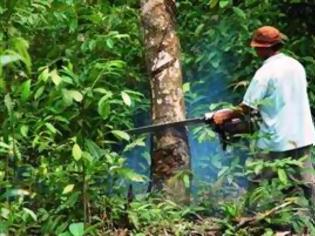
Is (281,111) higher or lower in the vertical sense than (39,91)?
lower

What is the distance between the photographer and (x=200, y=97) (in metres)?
6.56

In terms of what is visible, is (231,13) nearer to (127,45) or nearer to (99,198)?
(127,45)

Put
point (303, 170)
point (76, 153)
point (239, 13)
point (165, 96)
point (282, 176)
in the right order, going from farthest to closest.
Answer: point (239, 13) < point (165, 96) < point (303, 170) < point (282, 176) < point (76, 153)

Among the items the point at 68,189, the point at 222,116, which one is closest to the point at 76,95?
the point at 68,189

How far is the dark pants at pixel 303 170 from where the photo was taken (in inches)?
197

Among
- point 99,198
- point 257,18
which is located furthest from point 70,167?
point 257,18

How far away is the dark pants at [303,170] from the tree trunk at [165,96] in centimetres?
58

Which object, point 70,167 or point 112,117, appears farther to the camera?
point 112,117

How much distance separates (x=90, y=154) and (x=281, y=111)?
151cm

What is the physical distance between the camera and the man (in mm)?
5062

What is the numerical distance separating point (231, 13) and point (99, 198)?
3.03m

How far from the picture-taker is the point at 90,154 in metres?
4.25

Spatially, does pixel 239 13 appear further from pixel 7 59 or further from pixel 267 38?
pixel 7 59

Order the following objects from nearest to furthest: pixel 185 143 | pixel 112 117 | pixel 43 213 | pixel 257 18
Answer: pixel 43 213, pixel 112 117, pixel 185 143, pixel 257 18
